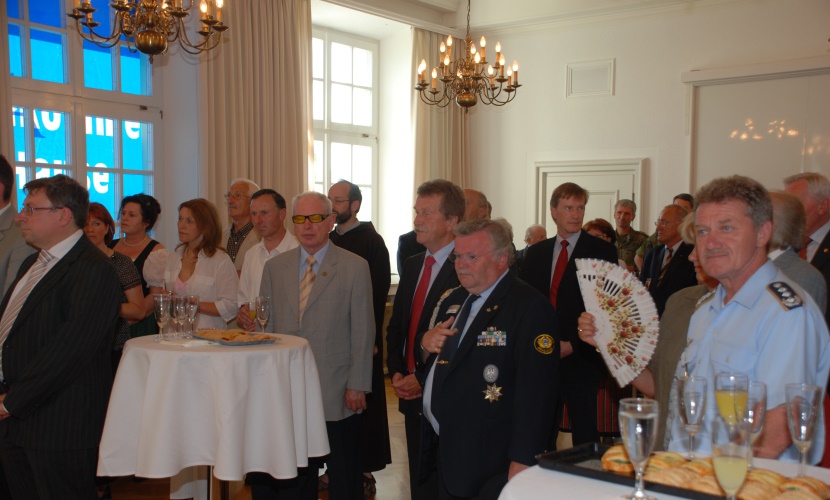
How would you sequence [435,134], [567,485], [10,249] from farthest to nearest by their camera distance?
[435,134]
[10,249]
[567,485]

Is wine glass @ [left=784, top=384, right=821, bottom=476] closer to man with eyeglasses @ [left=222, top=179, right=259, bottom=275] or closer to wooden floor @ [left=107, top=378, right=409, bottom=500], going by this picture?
wooden floor @ [left=107, top=378, right=409, bottom=500]

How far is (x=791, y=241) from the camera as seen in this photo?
251cm

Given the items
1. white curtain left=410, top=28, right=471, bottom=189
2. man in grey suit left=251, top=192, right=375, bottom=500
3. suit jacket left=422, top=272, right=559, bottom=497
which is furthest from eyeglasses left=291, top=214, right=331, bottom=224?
white curtain left=410, top=28, right=471, bottom=189

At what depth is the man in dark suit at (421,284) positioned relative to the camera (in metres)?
3.57

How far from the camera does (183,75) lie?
7.52 metres

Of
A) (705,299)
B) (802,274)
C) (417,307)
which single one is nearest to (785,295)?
(705,299)

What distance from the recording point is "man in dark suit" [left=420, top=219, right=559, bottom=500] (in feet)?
9.05

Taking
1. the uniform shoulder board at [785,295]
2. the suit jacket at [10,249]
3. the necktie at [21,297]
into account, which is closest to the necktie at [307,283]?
the necktie at [21,297]

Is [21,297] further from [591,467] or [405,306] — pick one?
[591,467]

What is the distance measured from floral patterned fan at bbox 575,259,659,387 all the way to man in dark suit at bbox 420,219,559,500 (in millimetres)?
341

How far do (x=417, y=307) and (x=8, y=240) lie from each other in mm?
1988

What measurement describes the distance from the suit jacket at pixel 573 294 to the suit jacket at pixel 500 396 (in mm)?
1743

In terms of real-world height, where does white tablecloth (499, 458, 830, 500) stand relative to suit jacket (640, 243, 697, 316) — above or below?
below

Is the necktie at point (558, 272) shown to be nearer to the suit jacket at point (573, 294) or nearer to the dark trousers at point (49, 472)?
the suit jacket at point (573, 294)
